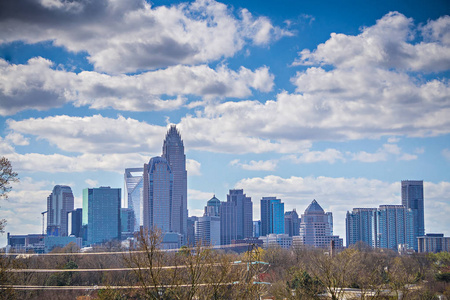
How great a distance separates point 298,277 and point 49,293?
2045cm

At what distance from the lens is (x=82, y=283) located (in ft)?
189

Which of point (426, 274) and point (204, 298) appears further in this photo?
point (426, 274)

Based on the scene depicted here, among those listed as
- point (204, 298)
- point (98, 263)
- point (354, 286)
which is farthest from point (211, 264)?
point (98, 263)

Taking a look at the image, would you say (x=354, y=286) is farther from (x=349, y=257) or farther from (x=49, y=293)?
(x=49, y=293)

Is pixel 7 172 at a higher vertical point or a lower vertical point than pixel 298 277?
higher

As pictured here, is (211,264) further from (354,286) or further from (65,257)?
(65,257)

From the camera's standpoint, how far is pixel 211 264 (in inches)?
962

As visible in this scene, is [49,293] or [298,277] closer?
[298,277]

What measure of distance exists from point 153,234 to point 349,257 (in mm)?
15574

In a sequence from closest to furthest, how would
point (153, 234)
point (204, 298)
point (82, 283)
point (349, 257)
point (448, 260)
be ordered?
point (153, 234), point (204, 298), point (349, 257), point (82, 283), point (448, 260)

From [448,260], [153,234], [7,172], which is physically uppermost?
[7,172]

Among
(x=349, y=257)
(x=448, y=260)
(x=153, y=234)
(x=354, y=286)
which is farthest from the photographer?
(x=448, y=260)

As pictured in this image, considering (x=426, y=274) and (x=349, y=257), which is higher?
(x=349, y=257)

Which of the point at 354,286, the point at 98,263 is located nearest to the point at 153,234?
the point at 354,286
